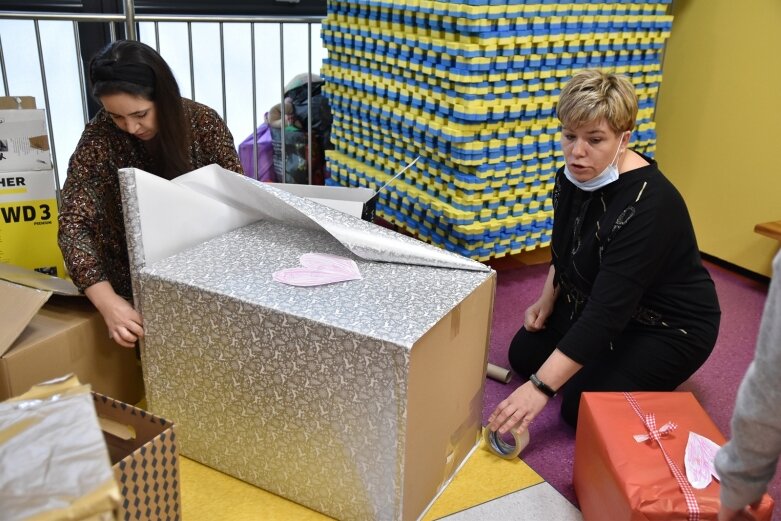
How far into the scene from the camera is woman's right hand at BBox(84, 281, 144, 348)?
1.52 meters

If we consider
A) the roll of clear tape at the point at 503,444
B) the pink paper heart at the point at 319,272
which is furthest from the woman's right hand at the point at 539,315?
the pink paper heart at the point at 319,272

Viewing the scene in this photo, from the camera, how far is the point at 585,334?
1.57 metres

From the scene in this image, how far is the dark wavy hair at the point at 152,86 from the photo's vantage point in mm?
1645

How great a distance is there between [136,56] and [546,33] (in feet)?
4.63

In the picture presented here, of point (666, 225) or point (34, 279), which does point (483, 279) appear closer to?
point (666, 225)

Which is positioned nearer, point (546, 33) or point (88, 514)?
point (88, 514)

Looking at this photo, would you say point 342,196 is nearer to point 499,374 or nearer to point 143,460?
point 499,374

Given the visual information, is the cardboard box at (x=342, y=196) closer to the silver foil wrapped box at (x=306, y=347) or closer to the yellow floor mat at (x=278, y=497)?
the silver foil wrapped box at (x=306, y=347)

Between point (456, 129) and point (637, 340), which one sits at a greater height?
point (456, 129)

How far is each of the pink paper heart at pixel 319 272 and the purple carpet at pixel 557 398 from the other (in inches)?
26.6

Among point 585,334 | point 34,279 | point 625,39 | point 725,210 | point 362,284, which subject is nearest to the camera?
point 362,284

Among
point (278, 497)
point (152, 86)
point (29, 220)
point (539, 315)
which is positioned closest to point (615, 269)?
point (539, 315)

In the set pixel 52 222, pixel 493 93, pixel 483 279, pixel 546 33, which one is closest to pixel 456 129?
pixel 493 93

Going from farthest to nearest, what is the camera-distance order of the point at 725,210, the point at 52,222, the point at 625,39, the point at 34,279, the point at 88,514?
the point at 725,210, the point at 625,39, the point at 52,222, the point at 34,279, the point at 88,514
